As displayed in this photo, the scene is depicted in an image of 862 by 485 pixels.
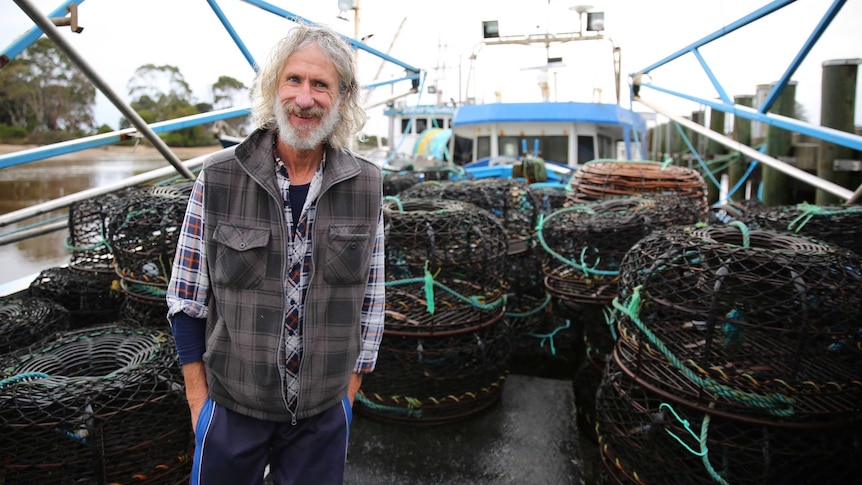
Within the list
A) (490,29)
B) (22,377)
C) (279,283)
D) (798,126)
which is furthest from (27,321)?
(490,29)

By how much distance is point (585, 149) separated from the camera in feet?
33.3

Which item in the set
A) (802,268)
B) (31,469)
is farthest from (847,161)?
(31,469)

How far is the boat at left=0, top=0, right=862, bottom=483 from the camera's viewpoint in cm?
192

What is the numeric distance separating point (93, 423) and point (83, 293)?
1.79 m

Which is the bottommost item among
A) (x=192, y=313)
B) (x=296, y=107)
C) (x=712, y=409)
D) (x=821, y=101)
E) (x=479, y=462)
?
(x=479, y=462)

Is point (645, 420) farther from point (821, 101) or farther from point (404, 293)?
point (821, 101)

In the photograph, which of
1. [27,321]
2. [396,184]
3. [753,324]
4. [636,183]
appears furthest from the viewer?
[396,184]

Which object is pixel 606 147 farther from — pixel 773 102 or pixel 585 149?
pixel 773 102

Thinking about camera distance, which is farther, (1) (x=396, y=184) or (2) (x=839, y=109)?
(2) (x=839, y=109)

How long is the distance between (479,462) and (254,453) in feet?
5.14

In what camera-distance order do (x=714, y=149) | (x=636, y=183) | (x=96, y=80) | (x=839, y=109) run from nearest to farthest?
(x=96, y=80) < (x=636, y=183) < (x=839, y=109) < (x=714, y=149)

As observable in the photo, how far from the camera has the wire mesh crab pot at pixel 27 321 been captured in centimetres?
250

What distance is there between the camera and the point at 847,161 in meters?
5.46

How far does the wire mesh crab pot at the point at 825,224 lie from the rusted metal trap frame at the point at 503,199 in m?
1.60
